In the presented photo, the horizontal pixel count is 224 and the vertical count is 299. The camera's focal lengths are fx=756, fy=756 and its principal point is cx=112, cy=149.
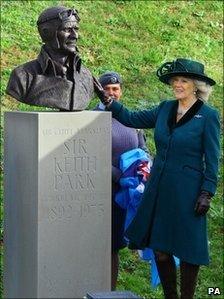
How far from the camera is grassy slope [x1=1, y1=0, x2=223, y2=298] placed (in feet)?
34.5

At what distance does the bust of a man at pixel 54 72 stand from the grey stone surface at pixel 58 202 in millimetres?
127

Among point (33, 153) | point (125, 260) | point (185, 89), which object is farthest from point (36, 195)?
point (125, 260)

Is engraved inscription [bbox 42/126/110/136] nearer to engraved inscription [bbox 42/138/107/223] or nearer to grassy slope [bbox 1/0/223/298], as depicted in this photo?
engraved inscription [bbox 42/138/107/223]

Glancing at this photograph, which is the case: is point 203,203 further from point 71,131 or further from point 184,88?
point 71,131

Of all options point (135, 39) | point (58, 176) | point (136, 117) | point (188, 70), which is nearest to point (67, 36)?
point (136, 117)

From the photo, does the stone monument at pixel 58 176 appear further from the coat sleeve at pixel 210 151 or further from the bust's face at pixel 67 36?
the coat sleeve at pixel 210 151

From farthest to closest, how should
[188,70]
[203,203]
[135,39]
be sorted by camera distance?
1. [135,39]
2. [188,70]
3. [203,203]

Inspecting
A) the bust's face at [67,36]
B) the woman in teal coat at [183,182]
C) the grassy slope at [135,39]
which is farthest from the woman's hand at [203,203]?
the grassy slope at [135,39]

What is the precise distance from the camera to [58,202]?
17.1 ft

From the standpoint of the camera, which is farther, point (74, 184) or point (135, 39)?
point (135, 39)

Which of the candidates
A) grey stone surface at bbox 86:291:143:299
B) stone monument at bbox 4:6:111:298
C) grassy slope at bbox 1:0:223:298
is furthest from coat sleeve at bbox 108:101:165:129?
grassy slope at bbox 1:0:223:298

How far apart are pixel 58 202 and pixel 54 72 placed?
92cm

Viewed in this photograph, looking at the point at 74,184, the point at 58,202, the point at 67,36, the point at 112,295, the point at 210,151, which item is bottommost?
the point at 112,295

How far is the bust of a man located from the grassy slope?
12.3 feet
